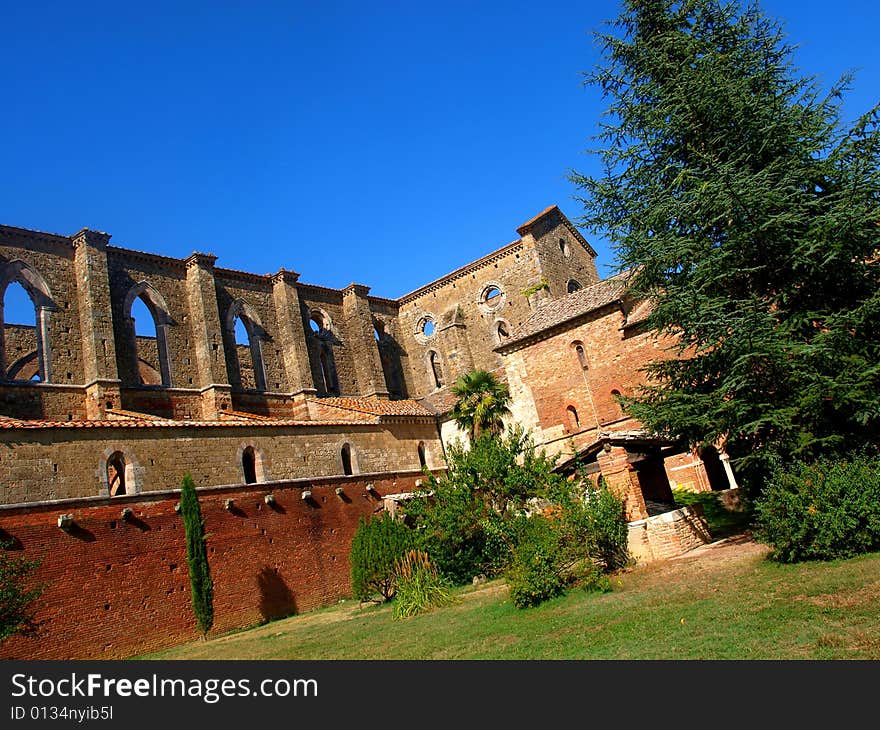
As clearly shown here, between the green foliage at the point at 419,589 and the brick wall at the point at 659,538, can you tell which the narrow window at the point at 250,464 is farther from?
the brick wall at the point at 659,538

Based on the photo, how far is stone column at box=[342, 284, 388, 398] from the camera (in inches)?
1331

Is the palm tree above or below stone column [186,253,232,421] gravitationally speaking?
below

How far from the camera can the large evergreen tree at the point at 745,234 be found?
1223 centimetres

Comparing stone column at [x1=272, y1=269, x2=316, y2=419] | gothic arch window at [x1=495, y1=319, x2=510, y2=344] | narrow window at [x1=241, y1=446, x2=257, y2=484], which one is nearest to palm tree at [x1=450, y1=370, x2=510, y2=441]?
stone column at [x1=272, y1=269, x2=316, y2=419]

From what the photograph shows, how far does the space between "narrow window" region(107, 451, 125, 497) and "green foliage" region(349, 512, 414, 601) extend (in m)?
6.62

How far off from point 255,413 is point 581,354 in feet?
46.3

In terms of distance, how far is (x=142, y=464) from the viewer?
1819 centimetres

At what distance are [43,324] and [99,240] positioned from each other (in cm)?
389

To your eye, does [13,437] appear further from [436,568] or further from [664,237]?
[664,237]

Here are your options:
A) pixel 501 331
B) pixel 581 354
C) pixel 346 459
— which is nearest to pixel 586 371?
pixel 581 354

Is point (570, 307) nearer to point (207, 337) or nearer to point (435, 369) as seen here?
point (435, 369)

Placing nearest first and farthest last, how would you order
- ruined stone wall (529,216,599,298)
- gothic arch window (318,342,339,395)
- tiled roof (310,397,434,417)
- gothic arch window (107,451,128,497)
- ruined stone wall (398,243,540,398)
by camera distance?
1. gothic arch window (107,451,128,497)
2. tiled roof (310,397,434,417)
3. gothic arch window (318,342,339,395)
4. ruined stone wall (529,216,599,298)
5. ruined stone wall (398,243,540,398)

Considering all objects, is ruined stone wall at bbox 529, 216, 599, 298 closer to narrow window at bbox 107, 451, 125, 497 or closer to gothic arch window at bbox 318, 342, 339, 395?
gothic arch window at bbox 318, 342, 339, 395
